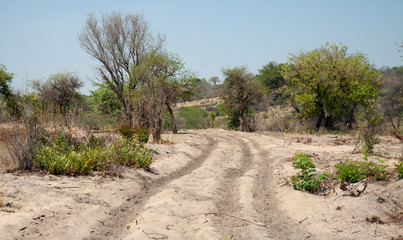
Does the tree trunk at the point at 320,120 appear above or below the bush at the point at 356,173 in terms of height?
above

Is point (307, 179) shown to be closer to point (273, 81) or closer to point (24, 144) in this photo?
point (24, 144)

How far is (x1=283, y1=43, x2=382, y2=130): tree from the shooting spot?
78.9ft

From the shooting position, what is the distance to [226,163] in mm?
11430

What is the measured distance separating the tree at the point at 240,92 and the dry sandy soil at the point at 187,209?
20.1 metres

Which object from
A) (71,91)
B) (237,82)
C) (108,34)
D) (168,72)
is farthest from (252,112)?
(71,91)

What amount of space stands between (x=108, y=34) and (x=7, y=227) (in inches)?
960

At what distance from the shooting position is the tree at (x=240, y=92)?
28.7 m

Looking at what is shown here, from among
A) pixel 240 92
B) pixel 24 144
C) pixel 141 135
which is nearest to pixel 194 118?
pixel 240 92

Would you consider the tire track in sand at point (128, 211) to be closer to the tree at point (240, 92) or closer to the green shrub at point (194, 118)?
the tree at point (240, 92)

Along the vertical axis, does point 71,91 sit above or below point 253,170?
above

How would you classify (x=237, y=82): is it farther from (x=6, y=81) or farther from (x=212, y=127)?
(x=6, y=81)

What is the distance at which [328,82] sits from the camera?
24109mm

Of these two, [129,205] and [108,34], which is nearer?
[129,205]

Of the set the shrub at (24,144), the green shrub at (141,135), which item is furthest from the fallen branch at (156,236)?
the green shrub at (141,135)
